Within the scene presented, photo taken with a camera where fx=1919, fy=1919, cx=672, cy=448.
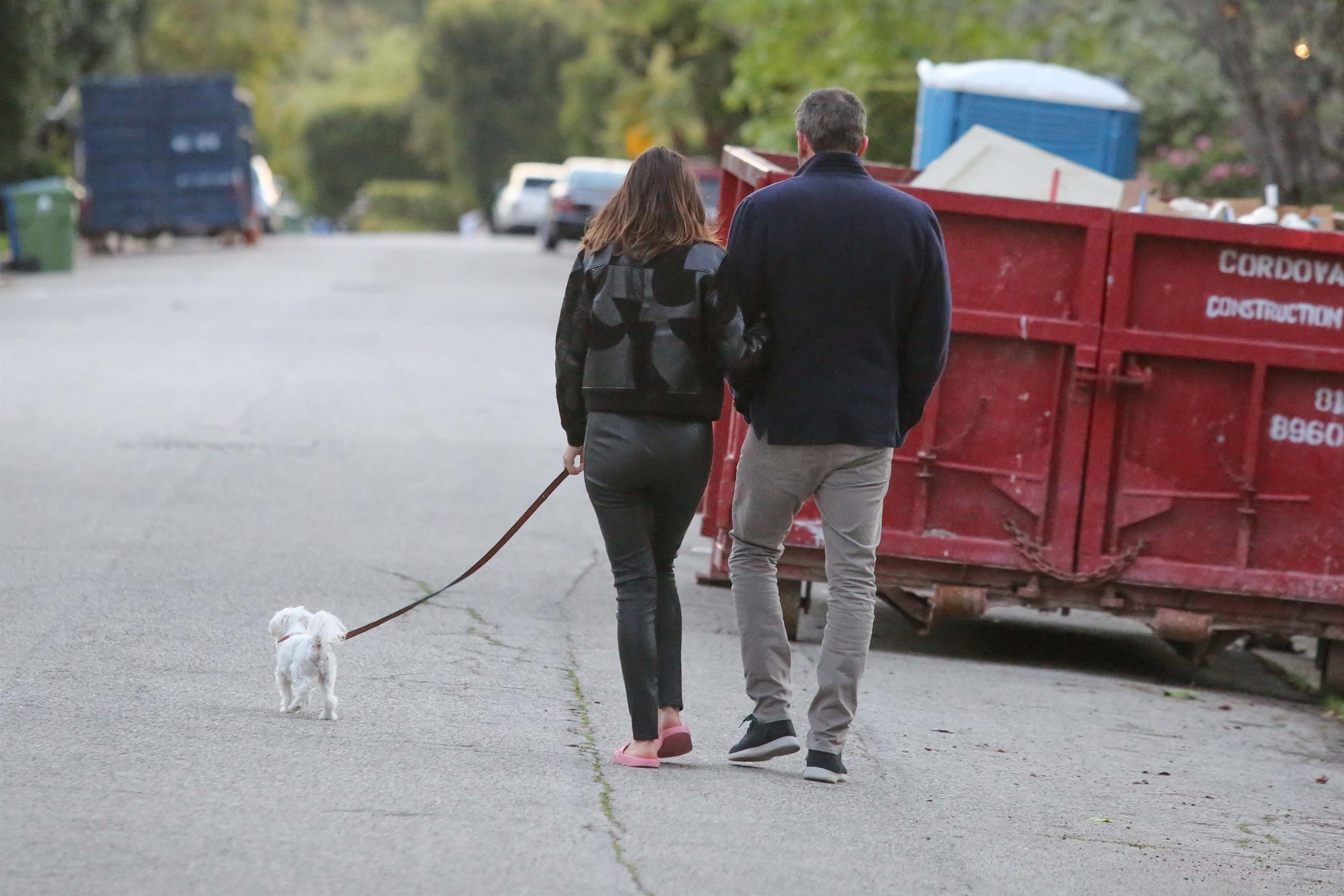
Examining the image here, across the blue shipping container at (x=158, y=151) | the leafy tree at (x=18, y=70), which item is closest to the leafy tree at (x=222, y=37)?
the blue shipping container at (x=158, y=151)

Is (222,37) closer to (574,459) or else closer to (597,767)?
(574,459)

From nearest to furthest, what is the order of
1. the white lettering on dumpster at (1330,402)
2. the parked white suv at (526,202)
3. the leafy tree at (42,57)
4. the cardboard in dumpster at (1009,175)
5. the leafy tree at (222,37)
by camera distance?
the white lettering on dumpster at (1330,402) < the cardboard in dumpster at (1009,175) < the leafy tree at (42,57) < the parked white suv at (526,202) < the leafy tree at (222,37)

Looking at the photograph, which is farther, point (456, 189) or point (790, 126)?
point (456, 189)

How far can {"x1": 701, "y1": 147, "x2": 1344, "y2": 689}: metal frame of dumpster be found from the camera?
757 centimetres

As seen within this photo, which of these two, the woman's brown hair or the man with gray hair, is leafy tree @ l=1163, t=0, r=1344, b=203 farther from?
the woman's brown hair

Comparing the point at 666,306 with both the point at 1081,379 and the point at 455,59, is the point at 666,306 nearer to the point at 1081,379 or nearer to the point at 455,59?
the point at 1081,379

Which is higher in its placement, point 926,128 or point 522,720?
point 926,128

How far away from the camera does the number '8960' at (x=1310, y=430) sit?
7.64 m

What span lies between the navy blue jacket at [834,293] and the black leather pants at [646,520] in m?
0.30

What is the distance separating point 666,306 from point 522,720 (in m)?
1.58

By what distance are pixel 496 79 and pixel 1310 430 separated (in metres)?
62.8

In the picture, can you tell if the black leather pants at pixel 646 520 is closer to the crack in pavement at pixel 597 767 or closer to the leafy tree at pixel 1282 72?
the crack in pavement at pixel 597 767

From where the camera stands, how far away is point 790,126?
2466 cm

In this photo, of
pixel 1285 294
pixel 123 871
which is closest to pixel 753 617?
pixel 123 871
